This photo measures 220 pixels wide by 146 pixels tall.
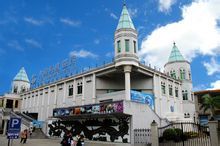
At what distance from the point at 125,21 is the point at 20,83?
41.4 meters

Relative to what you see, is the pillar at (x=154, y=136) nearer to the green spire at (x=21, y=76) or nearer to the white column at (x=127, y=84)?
the white column at (x=127, y=84)

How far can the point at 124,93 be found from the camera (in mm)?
31359

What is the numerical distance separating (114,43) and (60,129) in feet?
48.0

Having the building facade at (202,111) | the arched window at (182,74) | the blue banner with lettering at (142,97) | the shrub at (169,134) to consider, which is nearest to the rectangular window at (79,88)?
the blue banner with lettering at (142,97)

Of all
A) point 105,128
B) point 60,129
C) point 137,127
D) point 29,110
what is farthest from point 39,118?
point 137,127

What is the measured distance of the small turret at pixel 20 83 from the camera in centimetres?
6241

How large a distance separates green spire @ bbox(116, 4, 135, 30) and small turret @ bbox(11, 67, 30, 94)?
125 ft

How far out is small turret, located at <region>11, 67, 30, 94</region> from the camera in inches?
2457

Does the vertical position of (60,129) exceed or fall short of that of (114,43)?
it falls short

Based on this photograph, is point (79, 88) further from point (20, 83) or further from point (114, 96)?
point (20, 83)

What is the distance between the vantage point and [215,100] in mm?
42594

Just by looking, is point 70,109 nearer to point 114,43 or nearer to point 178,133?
point 114,43

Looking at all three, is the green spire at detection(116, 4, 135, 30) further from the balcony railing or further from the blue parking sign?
the blue parking sign

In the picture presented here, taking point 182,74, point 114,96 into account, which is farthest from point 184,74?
point 114,96
